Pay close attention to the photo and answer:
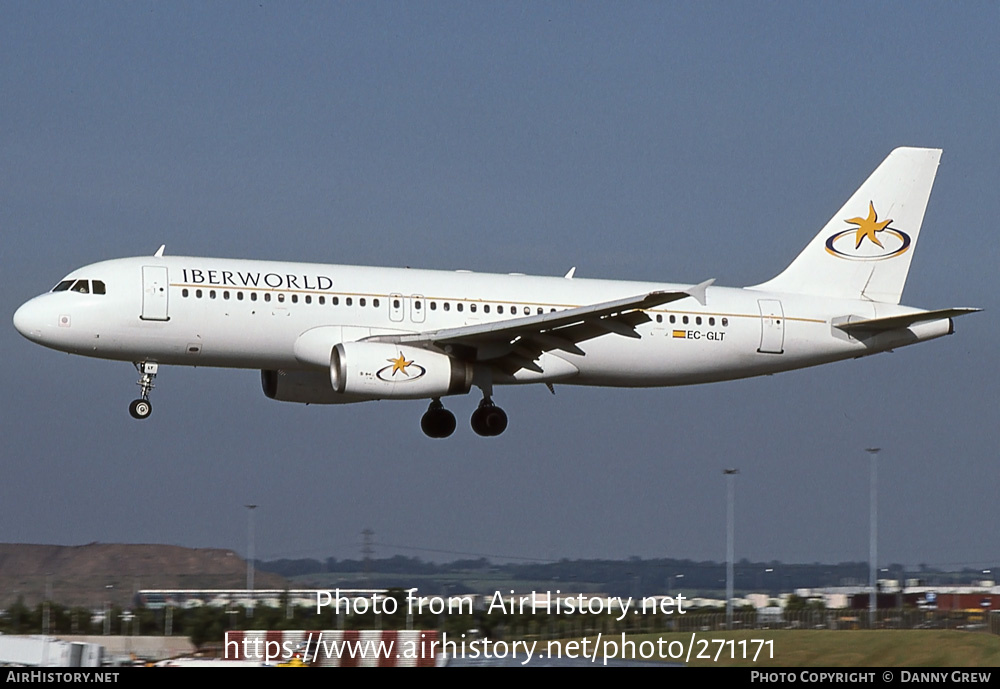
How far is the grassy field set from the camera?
89.6 feet

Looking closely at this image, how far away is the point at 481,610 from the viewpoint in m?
29.3

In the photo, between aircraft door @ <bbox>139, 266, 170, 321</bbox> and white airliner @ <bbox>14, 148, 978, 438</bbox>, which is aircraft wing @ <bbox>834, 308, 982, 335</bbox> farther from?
aircraft door @ <bbox>139, 266, 170, 321</bbox>

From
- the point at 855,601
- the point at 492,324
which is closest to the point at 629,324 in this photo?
the point at 492,324

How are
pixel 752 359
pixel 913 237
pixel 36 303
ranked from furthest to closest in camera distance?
pixel 913 237 < pixel 752 359 < pixel 36 303

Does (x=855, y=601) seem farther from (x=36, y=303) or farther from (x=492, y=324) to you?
(x=36, y=303)

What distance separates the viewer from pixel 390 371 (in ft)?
113

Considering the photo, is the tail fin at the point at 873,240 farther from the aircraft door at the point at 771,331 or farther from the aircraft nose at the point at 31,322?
the aircraft nose at the point at 31,322

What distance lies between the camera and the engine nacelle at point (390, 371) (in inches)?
1344

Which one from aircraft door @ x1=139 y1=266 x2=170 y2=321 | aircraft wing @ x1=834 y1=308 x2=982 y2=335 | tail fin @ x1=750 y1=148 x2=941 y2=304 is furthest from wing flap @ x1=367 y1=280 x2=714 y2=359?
tail fin @ x1=750 y1=148 x2=941 y2=304

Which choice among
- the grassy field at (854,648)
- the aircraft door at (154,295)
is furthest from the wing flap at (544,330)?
the grassy field at (854,648)

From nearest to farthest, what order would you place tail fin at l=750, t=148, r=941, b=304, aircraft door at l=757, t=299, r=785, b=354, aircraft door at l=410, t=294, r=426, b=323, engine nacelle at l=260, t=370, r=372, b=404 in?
aircraft door at l=410, t=294, r=426, b=323
engine nacelle at l=260, t=370, r=372, b=404
aircraft door at l=757, t=299, r=785, b=354
tail fin at l=750, t=148, r=941, b=304

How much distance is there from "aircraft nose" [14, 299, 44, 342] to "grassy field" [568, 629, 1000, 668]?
14.6m
